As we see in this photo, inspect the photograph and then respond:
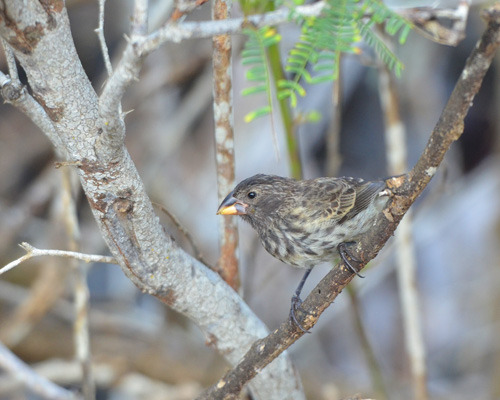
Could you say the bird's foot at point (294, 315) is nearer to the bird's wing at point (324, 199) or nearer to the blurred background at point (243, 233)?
the bird's wing at point (324, 199)

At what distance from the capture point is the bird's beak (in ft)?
8.24

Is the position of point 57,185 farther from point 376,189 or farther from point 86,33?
point 376,189

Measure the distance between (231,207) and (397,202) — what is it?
101 centimetres

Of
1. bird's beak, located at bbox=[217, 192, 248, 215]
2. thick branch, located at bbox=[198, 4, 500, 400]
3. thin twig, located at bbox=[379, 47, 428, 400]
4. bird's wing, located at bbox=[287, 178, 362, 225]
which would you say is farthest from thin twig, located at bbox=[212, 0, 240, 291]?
thin twig, located at bbox=[379, 47, 428, 400]

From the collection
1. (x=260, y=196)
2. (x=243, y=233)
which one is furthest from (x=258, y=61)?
(x=243, y=233)

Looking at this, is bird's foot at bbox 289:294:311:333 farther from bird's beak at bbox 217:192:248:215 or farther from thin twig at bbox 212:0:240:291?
bird's beak at bbox 217:192:248:215

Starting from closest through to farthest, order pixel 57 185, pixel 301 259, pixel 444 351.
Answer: pixel 301 259
pixel 57 185
pixel 444 351

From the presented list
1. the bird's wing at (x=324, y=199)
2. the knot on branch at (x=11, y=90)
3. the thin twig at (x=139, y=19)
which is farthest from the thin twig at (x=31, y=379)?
the thin twig at (x=139, y=19)

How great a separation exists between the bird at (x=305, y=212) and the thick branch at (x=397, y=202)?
0.31m

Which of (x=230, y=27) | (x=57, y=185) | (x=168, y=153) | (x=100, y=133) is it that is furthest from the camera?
(x=168, y=153)

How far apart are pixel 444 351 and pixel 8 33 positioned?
4804 millimetres

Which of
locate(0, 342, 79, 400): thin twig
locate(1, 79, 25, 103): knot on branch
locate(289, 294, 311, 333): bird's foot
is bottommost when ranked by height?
locate(0, 342, 79, 400): thin twig

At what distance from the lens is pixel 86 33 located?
203 inches

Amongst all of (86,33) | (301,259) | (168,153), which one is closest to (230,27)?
(301,259)
